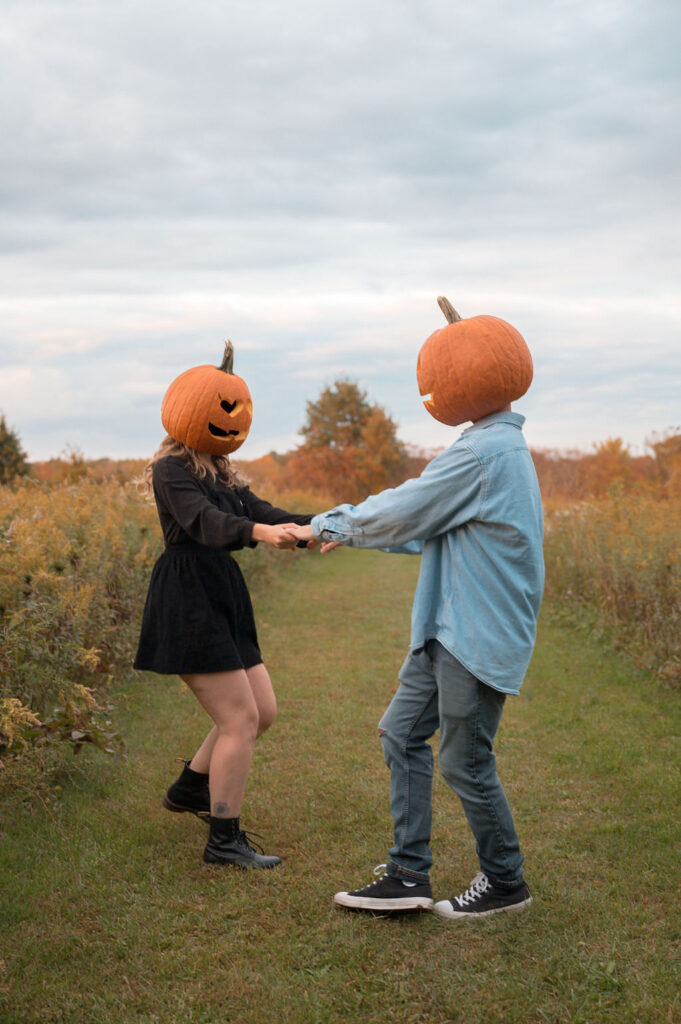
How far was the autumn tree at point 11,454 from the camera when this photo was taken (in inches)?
876

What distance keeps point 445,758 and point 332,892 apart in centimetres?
85

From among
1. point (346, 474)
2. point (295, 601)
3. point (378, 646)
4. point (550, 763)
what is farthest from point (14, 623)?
point (346, 474)

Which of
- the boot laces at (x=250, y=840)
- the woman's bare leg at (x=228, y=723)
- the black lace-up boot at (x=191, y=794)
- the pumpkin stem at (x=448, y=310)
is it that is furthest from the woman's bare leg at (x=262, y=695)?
the pumpkin stem at (x=448, y=310)

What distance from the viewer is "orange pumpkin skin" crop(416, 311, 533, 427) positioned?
3168 mm

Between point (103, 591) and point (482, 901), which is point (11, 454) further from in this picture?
point (482, 901)

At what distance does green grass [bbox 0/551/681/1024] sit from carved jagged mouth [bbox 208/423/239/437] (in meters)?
1.83

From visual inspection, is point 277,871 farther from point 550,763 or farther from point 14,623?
point 550,763

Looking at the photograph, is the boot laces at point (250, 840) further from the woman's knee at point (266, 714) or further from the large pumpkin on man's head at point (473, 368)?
the large pumpkin on man's head at point (473, 368)

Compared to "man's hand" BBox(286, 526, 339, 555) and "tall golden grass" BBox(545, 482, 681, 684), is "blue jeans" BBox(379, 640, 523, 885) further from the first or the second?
"tall golden grass" BBox(545, 482, 681, 684)

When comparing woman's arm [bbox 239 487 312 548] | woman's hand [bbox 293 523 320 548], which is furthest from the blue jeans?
woman's arm [bbox 239 487 312 548]

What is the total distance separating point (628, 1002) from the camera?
283 cm

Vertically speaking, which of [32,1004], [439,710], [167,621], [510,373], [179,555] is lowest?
[32,1004]

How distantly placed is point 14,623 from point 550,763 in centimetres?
315

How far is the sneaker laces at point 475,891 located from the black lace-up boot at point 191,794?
1328mm
